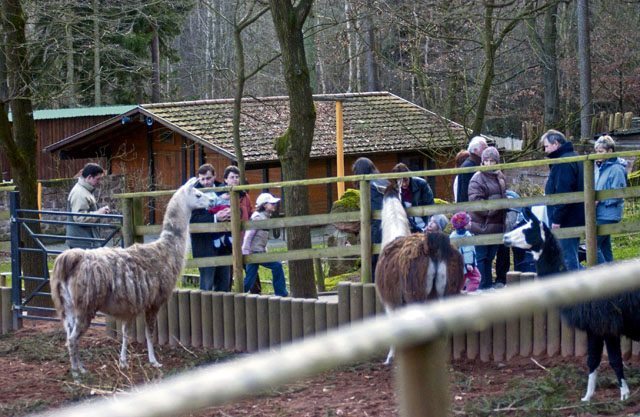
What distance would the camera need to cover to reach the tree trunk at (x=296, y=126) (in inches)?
429

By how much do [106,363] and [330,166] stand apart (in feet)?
60.2

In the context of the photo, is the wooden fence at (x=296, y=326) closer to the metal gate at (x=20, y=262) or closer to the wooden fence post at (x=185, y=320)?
the wooden fence post at (x=185, y=320)

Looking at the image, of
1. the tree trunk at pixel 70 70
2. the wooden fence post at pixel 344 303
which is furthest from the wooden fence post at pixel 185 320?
the tree trunk at pixel 70 70

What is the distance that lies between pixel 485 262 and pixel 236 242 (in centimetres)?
272

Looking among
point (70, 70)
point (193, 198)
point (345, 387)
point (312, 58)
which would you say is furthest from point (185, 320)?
point (312, 58)

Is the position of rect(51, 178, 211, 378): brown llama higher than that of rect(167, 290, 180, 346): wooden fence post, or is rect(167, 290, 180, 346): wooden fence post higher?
rect(51, 178, 211, 378): brown llama

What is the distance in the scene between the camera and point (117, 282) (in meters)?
9.12

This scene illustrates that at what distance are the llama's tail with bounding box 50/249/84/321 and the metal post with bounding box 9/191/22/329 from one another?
111 inches

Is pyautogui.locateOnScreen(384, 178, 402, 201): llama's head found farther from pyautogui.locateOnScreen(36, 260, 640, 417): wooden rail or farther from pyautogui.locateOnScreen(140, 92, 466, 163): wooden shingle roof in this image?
pyautogui.locateOnScreen(140, 92, 466, 163): wooden shingle roof

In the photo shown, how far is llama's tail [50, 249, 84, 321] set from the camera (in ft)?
29.6

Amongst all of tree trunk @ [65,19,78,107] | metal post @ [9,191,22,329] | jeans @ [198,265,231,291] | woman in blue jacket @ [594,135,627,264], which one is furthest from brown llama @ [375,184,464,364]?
tree trunk @ [65,19,78,107]

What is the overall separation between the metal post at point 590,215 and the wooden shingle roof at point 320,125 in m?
15.1

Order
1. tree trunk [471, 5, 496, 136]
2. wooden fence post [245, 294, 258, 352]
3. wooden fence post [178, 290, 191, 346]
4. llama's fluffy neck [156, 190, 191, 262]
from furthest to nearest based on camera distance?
tree trunk [471, 5, 496, 136]
wooden fence post [178, 290, 191, 346]
wooden fence post [245, 294, 258, 352]
llama's fluffy neck [156, 190, 191, 262]

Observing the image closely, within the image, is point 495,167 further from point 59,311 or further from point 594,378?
point 59,311
